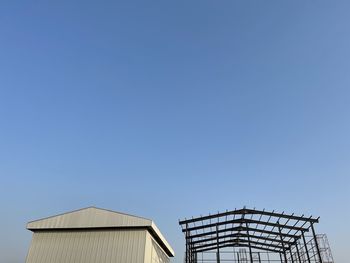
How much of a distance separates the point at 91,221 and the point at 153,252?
4.76m

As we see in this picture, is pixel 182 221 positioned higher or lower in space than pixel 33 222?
higher

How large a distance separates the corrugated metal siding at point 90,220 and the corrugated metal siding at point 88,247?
437 millimetres

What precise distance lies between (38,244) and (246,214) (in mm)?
15903

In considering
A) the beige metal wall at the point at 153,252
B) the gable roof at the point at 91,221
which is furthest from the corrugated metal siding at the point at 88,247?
the beige metal wall at the point at 153,252

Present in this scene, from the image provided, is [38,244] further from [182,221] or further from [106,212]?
[182,221]

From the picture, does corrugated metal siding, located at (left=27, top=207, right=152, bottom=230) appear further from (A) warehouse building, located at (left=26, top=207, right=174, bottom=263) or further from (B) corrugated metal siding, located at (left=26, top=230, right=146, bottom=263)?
(B) corrugated metal siding, located at (left=26, top=230, right=146, bottom=263)

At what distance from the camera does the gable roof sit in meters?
17.3

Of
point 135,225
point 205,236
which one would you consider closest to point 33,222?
point 135,225

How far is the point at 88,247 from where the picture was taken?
16.9 metres

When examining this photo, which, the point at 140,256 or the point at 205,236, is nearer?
the point at 140,256

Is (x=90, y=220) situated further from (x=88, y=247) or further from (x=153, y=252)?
(x=153, y=252)

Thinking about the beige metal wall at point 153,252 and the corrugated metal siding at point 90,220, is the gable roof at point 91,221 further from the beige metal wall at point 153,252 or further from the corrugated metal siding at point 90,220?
the beige metal wall at point 153,252

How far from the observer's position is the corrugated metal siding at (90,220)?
17.3 meters

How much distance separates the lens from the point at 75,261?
16.5m
